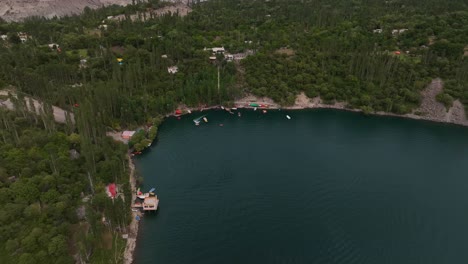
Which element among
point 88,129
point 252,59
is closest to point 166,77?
point 252,59

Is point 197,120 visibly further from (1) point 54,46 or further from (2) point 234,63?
(1) point 54,46

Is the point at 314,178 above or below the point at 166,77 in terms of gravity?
below

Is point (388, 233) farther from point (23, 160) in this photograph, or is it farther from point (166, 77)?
point (166, 77)

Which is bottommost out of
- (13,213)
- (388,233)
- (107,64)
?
(388,233)

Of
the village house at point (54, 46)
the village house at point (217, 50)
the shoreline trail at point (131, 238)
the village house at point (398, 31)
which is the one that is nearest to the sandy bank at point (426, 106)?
the village house at point (217, 50)

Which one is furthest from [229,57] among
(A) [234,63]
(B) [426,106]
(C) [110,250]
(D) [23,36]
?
(D) [23,36]

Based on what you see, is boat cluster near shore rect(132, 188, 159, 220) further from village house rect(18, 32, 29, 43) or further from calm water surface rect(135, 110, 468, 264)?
village house rect(18, 32, 29, 43)

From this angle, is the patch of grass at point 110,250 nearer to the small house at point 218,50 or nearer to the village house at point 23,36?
the small house at point 218,50
